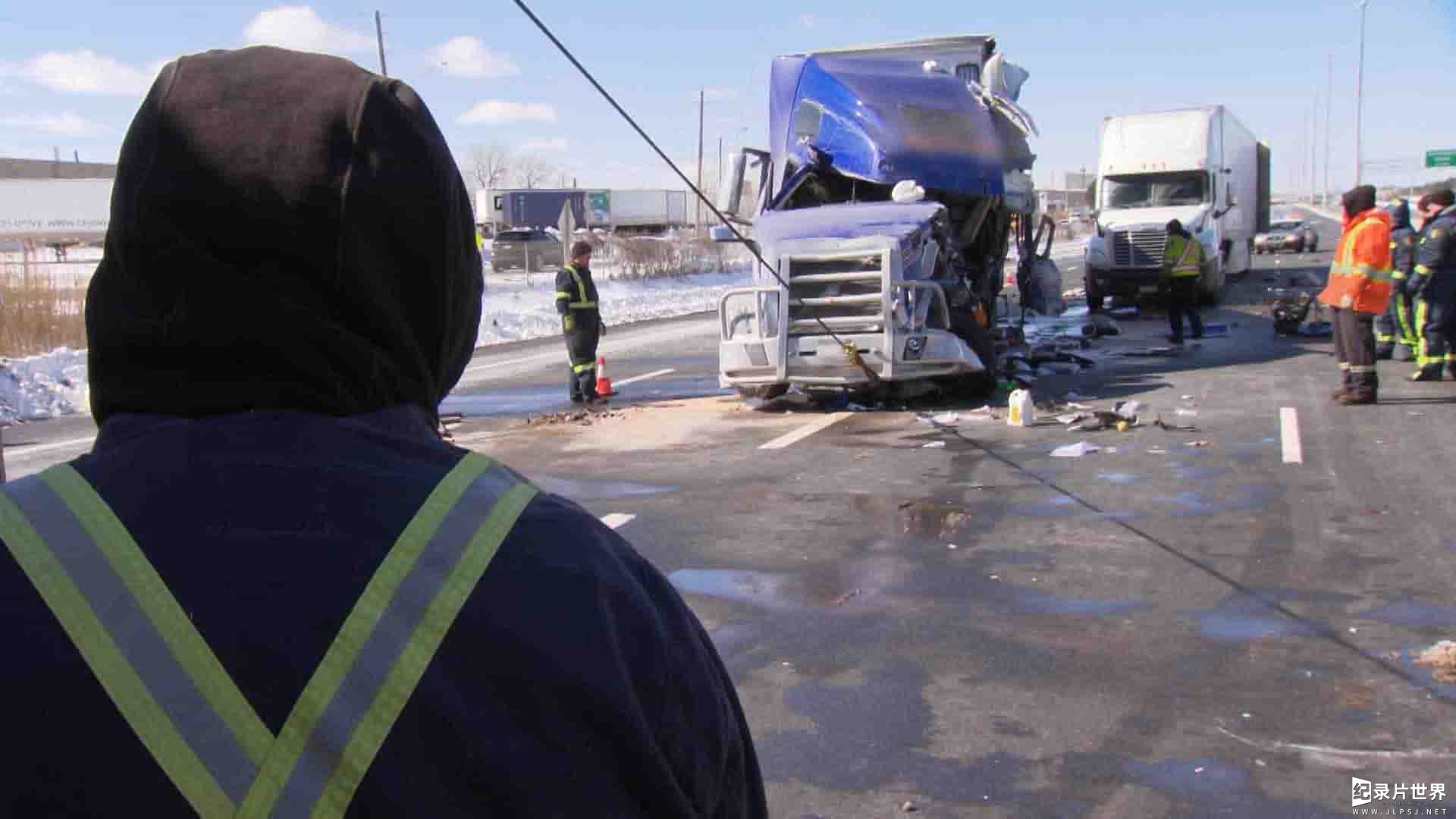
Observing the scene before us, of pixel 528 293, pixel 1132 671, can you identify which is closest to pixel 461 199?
pixel 1132 671

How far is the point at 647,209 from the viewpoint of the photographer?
8719 cm

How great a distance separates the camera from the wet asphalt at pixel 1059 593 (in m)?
4.15

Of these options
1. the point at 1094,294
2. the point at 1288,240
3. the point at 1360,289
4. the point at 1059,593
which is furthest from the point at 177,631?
the point at 1288,240

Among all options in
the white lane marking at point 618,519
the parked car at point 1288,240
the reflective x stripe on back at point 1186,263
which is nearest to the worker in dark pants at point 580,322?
the white lane marking at point 618,519

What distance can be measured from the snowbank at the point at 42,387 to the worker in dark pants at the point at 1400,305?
14.1 m

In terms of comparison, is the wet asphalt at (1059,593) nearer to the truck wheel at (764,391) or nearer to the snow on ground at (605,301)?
the truck wheel at (764,391)

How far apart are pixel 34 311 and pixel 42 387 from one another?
15.3 feet

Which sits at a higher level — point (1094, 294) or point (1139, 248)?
point (1139, 248)

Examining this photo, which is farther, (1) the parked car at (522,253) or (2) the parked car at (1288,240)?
(1) the parked car at (522,253)

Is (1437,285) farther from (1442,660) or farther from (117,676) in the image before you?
(117,676)

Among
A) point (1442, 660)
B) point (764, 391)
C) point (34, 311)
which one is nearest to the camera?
point (1442, 660)

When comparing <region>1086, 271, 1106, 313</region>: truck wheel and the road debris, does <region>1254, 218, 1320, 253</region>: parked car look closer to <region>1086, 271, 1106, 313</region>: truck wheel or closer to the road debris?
<region>1086, 271, 1106, 313</region>: truck wheel

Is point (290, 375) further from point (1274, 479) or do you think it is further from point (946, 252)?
point (946, 252)

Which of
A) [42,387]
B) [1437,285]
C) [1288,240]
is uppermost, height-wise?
[1288,240]
